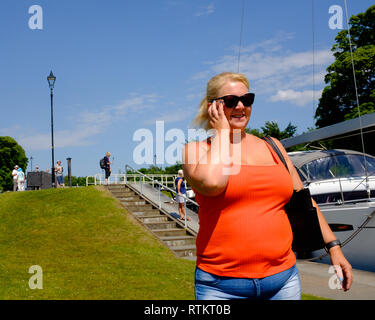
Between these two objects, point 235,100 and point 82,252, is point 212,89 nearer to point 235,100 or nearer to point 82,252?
point 235,100

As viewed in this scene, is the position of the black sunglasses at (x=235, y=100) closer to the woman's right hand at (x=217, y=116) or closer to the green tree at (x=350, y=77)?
the woman's right hand at (x=217, y=116)

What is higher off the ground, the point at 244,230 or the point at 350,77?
the point at 350,77

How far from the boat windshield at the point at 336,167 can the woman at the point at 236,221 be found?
9.34m

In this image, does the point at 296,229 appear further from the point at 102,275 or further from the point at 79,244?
the point at 79,244

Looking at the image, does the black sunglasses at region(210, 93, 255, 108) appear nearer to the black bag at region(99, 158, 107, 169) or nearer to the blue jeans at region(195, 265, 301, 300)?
the blue jeans at region(195, 265, 301, 300)

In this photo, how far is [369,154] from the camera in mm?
10961

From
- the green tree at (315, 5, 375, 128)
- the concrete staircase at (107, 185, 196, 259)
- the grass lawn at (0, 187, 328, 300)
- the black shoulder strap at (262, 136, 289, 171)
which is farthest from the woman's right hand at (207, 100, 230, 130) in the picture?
the green tree at (315, 5, 375, 128)

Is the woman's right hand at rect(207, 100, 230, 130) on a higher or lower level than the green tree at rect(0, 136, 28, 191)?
lower

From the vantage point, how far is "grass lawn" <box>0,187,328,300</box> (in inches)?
285

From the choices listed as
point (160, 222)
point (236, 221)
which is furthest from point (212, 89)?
point (160, 222)

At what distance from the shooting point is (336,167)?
Result: 11.1 m

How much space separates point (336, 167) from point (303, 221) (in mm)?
9293

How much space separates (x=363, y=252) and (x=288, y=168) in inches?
292
